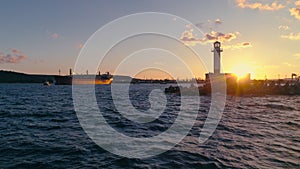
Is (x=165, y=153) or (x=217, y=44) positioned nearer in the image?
(x=165, y=153)

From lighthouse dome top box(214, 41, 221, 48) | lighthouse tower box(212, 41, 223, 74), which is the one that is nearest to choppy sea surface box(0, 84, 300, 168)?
lighthouse tower box(212, 41, 223, 74)

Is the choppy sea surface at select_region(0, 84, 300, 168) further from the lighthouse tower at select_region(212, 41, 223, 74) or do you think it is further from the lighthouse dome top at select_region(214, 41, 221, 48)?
the lighthouse dome top at select_region(214, 41, 221, 48)

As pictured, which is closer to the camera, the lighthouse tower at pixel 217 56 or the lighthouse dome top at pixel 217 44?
the lighthouse tower at pixel 217 56

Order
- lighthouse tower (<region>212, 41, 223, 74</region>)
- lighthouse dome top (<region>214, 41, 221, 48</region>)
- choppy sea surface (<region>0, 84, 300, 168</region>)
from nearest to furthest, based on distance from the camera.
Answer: choppy sea surface (<region>0, 84, 300, 168</region>) < lighthouse tower (<region>212, 41, 223, 74</region>) < lighthouse dome top (<region>214, 41, 221, 48</region>)

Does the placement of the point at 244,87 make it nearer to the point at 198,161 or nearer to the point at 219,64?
the point at 219,64

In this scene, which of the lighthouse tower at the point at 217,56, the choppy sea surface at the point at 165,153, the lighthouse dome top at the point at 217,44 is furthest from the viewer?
the lighthouse dome top at the point at 217,44

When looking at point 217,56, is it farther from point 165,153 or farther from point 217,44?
point 165,153

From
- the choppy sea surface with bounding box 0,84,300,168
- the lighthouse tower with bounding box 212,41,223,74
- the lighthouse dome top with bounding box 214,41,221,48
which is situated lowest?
the choppy sea surface with bounding box 0,84,300,168

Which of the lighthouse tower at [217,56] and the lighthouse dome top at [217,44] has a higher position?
the lighthouse dome top at [217,44]

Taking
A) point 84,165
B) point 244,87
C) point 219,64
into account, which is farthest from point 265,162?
point 219,64

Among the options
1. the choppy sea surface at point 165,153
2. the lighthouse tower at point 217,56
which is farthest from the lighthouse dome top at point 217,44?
the choppy sea surface at point 165,153

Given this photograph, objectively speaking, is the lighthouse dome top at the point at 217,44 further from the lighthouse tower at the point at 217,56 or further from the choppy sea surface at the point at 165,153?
the choppy sea surface at the point at 165,153

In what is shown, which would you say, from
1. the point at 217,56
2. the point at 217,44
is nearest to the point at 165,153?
the point at 217,56

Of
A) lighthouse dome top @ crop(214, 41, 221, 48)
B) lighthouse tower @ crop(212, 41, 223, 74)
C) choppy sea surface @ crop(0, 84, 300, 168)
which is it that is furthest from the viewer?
lighthouse dome top @ crop(214, 41, 221, 48)
